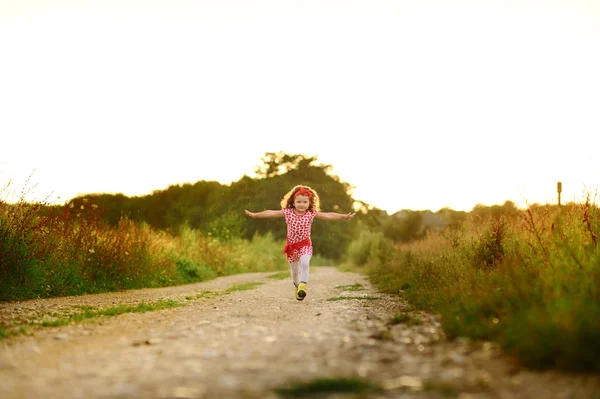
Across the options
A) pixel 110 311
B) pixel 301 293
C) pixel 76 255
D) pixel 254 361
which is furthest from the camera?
pixel 76 255

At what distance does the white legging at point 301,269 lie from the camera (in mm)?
10891

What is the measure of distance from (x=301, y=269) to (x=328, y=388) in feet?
24.6

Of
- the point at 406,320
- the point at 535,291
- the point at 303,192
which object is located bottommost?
the point at 406,320

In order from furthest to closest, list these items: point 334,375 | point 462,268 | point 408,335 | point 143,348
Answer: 1. point 462,268
2. point 408,335
3. point 143,348
4. point 334,375

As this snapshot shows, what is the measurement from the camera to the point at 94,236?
14.6 meters

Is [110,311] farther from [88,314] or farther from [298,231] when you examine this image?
[298,231]

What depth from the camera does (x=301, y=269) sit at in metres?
11.1

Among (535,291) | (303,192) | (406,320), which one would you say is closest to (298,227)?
(303,192)

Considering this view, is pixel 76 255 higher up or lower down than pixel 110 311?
higher up

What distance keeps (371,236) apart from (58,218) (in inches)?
977

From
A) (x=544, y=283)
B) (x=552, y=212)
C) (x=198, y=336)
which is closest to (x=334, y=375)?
(x=198, y=336)

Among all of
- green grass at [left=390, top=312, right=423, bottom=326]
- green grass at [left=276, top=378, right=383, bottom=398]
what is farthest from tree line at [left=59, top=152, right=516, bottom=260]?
green grass at [left=276, top=378, right=383, bottom=398]

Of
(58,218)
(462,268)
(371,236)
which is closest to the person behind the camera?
(462,268)

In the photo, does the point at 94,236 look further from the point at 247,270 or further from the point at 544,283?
the point at 247,270
